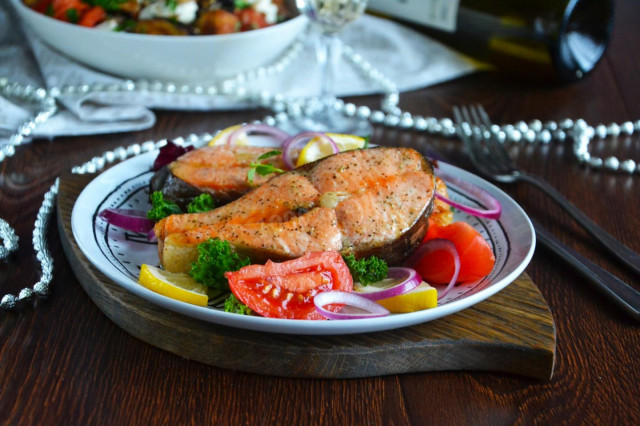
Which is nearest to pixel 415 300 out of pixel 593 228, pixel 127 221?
pixel 127 221

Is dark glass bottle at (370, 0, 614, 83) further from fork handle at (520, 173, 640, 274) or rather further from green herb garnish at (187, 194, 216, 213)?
green herb garnish at (187, 194, 216, 213)

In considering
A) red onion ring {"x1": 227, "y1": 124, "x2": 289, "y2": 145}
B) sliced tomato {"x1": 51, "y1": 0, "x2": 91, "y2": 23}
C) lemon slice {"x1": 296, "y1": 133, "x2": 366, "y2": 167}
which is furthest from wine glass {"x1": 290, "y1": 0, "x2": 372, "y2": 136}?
sliced tomato {"x1": 51, "y1": 0, "x2": 91, "y2": 23}

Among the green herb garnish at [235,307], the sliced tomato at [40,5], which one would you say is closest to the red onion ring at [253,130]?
the green herb garnish at [235,307]

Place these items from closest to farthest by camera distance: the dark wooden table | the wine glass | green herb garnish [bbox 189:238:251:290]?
1. the dark wooden table
2. green herb garnish [bbox 189:238:251:290]
3. the wine glass

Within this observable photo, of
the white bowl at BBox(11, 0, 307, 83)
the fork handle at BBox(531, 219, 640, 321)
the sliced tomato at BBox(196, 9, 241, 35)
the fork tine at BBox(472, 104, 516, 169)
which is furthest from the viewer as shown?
the sliced tomato at BBox(196, 9, 241, 35)

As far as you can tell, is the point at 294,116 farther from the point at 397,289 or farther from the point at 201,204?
the point at 397,289

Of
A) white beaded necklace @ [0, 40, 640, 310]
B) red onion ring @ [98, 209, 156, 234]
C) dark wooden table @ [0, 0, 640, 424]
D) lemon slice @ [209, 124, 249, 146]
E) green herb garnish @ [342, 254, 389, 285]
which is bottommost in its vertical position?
white beaded necklace @ [0, 40, 640, 310]

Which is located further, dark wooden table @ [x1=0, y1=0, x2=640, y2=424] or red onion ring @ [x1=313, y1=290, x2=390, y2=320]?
red onion ring @ [x1=313, y1=290, x2=390, y2=320]

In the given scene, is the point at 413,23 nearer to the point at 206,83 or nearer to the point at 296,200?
the point at 206,83
